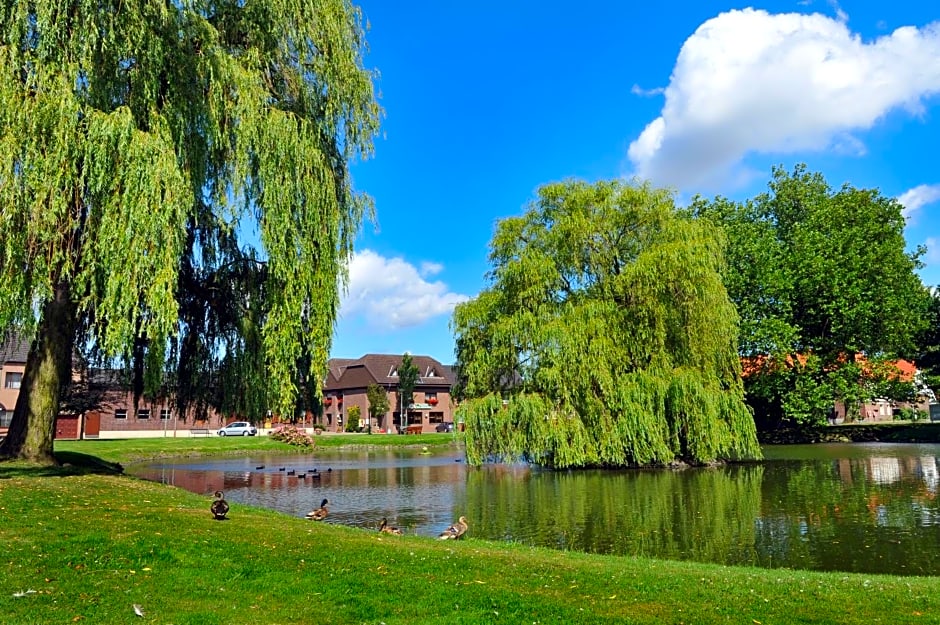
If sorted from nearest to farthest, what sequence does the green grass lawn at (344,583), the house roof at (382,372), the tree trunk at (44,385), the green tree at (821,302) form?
the green grass lawn at (344,583)
the tree trunk at (44,385)
the green tree at (821,302)
the house roof at (382,372)

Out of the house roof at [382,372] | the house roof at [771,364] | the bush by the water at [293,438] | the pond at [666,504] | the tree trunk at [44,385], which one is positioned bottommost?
the pond at [666,504]

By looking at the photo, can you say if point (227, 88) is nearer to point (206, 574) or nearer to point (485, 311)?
point (206, 574)

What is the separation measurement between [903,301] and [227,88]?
4150cm

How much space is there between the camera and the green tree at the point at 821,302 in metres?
41.3

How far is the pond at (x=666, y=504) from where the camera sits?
559 inches

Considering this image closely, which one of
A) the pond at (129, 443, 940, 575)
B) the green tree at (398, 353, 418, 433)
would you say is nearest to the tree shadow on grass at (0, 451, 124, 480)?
the pond at (129, 443, 940, 575)

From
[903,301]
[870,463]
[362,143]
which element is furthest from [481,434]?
[903,301]

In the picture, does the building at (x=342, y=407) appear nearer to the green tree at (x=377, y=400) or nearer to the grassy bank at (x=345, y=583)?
the green tree at (x=377, y=400)

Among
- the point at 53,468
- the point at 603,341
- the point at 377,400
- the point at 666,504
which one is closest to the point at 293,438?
the point at 377,400

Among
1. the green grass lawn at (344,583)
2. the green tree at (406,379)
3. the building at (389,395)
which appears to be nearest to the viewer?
the green grass lawn at (344,583)

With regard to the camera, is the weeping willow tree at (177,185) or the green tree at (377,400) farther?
the green tree at (377,400)

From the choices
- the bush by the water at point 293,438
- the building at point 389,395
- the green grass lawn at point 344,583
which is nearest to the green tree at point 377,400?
the building at point 389,395

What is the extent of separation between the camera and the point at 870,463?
32000 millimetres

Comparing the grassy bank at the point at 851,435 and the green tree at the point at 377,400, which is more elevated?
the green tree at the point at 377,400
